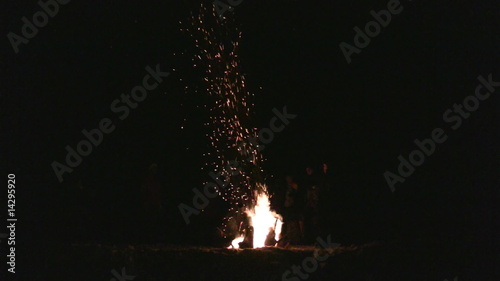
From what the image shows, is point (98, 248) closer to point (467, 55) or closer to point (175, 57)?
point (175, 57)

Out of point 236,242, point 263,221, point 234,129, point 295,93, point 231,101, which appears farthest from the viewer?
point 295,93

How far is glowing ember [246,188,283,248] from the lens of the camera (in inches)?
454

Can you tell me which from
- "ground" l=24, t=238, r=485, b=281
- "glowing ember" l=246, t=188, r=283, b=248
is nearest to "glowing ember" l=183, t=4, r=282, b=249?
"glowing ember" l=246, t=188, r=283, b=248

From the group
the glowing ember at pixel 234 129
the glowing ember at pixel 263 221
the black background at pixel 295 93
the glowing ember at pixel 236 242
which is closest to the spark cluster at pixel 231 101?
the glowing ember at pixel 234 129

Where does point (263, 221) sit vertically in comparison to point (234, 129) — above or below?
below

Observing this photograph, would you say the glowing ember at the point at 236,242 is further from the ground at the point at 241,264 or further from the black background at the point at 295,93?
the black background at the point at 295,93

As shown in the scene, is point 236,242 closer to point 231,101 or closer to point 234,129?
point 234,129

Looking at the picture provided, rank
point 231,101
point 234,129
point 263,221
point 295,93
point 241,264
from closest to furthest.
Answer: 1. point 241,264
2. point 263,221
3. point 231,101
4. point 234,129
5. point 295,93

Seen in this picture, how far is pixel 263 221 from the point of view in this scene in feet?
38.2

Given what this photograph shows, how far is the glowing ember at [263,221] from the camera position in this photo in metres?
11.5

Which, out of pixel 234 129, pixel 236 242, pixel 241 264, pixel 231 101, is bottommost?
pixel 241 264

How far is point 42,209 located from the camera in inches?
475

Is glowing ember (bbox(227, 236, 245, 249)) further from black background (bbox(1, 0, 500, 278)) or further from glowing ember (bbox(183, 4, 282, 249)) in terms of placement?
black background (bbox(1, 0, 500, 278))

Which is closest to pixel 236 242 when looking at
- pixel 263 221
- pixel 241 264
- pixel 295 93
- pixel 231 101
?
pixel 263 221
